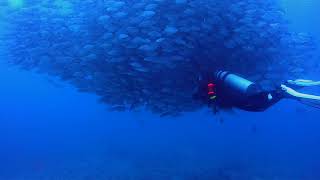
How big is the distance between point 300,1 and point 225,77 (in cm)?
390

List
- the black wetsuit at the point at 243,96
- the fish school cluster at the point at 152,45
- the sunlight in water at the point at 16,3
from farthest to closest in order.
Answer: the sunlight in water at the point at 16,3 < the fish school cluster at the point at 152,45 < the black wetsuit at the point at 243,96

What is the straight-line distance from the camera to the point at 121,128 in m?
10.7

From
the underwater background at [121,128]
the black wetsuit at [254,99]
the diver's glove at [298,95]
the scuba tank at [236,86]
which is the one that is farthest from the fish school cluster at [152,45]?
the diver's glove at [298,95]

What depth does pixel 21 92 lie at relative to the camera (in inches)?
397

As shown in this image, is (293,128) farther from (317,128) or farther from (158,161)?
(158,161)

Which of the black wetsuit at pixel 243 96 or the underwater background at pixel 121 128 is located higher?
the black wetsuit at pixel 243 96

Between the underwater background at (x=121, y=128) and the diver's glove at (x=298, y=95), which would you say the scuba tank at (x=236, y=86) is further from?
the underwater background at (x=121, y=128)

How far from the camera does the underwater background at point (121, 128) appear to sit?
27.7 feet

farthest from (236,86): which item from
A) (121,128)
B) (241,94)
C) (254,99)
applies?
(121,128)

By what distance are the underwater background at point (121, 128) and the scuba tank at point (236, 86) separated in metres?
1.24

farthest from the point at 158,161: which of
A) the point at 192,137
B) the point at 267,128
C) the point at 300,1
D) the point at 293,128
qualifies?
the point at 300,1

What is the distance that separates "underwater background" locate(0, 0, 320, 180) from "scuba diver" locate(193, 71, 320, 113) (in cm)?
134

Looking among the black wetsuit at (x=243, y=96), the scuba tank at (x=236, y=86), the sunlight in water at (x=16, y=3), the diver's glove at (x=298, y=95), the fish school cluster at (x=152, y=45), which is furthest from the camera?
Result: the sunlight in water at (x=16, y=3)

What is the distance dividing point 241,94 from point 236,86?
146 mm
